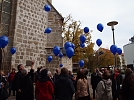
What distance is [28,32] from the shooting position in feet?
32.2

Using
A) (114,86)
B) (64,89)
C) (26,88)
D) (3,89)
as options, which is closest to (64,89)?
(64,89)

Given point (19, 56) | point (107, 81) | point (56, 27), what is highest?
point (56, 27)

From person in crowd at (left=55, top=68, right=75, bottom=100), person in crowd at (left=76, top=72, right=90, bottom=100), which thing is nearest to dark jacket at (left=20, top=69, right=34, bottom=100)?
person in crowd at (left=55, top=68, right=75, bottom=100)

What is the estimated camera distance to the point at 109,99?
420 centimetres

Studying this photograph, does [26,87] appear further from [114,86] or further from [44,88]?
[114,86]

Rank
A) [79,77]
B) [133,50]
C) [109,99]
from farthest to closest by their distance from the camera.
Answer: [133,50] → [79,77] → [109,99]

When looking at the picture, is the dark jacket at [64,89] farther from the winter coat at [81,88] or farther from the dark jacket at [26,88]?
the dark jacket at [26,88]

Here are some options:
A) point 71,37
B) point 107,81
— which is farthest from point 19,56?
point 71,37

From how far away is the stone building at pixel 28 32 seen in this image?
8.94 meters

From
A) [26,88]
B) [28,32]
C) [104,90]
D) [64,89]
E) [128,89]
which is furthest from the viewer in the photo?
[28,32]

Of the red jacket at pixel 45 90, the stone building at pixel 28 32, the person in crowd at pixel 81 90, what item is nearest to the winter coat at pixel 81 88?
the person in crowd at pixel 81 90

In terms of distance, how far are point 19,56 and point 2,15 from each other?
8.92ft

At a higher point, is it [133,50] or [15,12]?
[15,12]

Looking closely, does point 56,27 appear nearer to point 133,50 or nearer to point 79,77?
point 79,77
